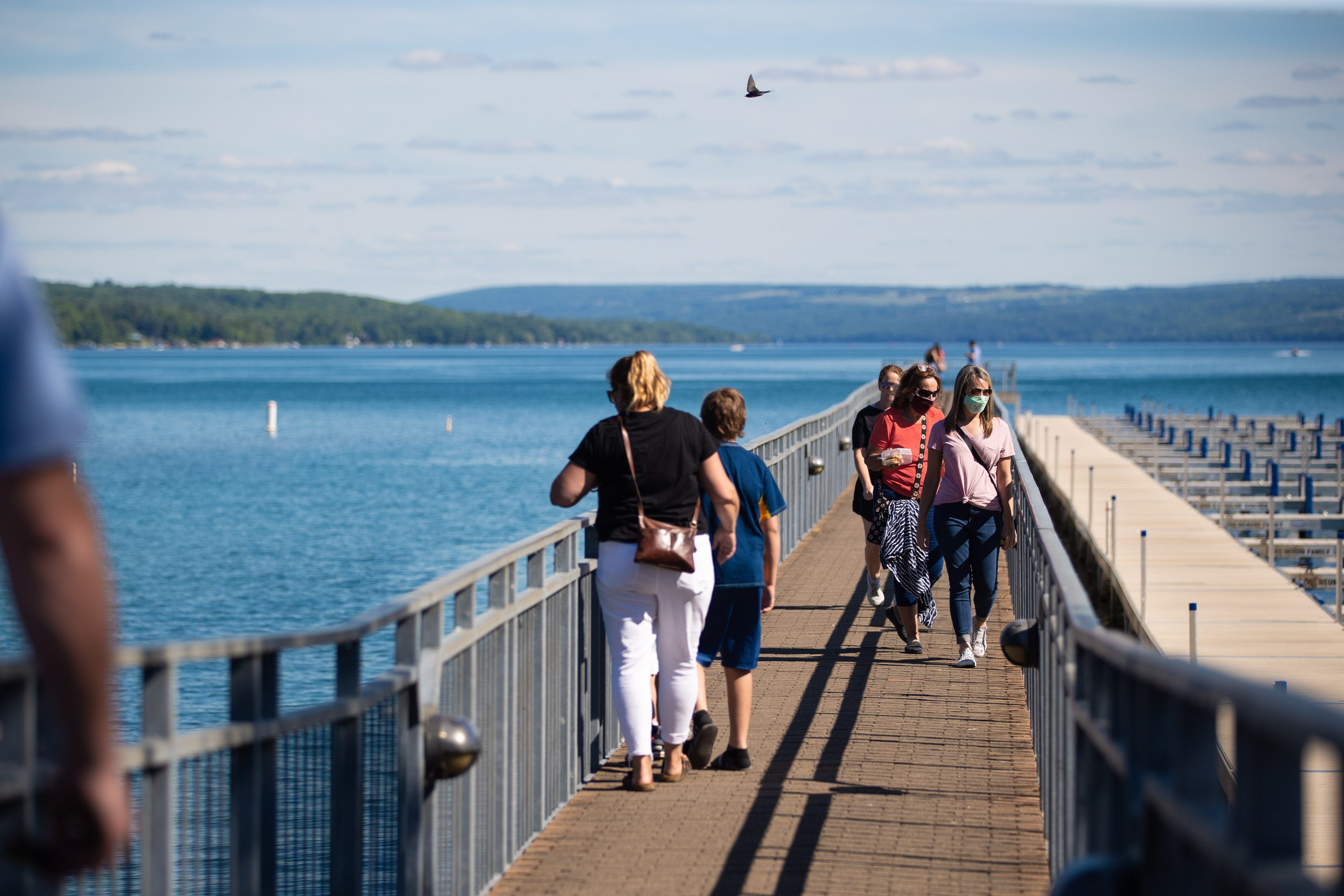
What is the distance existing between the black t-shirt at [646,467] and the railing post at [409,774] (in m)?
1.77

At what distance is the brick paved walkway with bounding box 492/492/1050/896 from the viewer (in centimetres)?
554

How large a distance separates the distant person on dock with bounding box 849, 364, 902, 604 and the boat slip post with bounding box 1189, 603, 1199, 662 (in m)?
3.60

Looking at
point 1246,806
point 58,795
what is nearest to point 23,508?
point 58,795

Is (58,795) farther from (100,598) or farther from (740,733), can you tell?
(740,733)

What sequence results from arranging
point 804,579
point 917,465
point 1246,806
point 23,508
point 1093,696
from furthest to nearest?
point 804,579
point 917,465
point 1093,696
point 1246,806
point 23,508

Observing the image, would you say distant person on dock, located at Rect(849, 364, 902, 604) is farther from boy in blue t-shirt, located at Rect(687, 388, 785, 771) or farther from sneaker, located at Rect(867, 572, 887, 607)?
boy in blue t-shirt, located at Rect(687, 388, 785, 771)

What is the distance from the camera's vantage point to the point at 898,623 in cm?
1003

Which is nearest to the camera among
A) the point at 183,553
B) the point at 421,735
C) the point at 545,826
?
the point at 421,735

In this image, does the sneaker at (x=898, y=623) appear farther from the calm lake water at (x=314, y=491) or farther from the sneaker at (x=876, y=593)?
the calm lake water at (x=314, y=491)

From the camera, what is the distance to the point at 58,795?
1688mm

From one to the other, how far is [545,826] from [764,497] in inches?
74.4

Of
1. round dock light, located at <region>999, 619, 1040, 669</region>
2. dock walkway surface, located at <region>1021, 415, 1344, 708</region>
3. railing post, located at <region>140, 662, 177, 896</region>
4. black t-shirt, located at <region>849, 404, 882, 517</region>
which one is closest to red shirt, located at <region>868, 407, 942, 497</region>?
black t-shirt, located at <region>849, 404, 882, 517</region>

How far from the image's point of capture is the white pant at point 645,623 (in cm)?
635

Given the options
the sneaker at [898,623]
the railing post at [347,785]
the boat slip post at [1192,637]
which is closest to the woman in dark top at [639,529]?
the railing post at [347,785]
